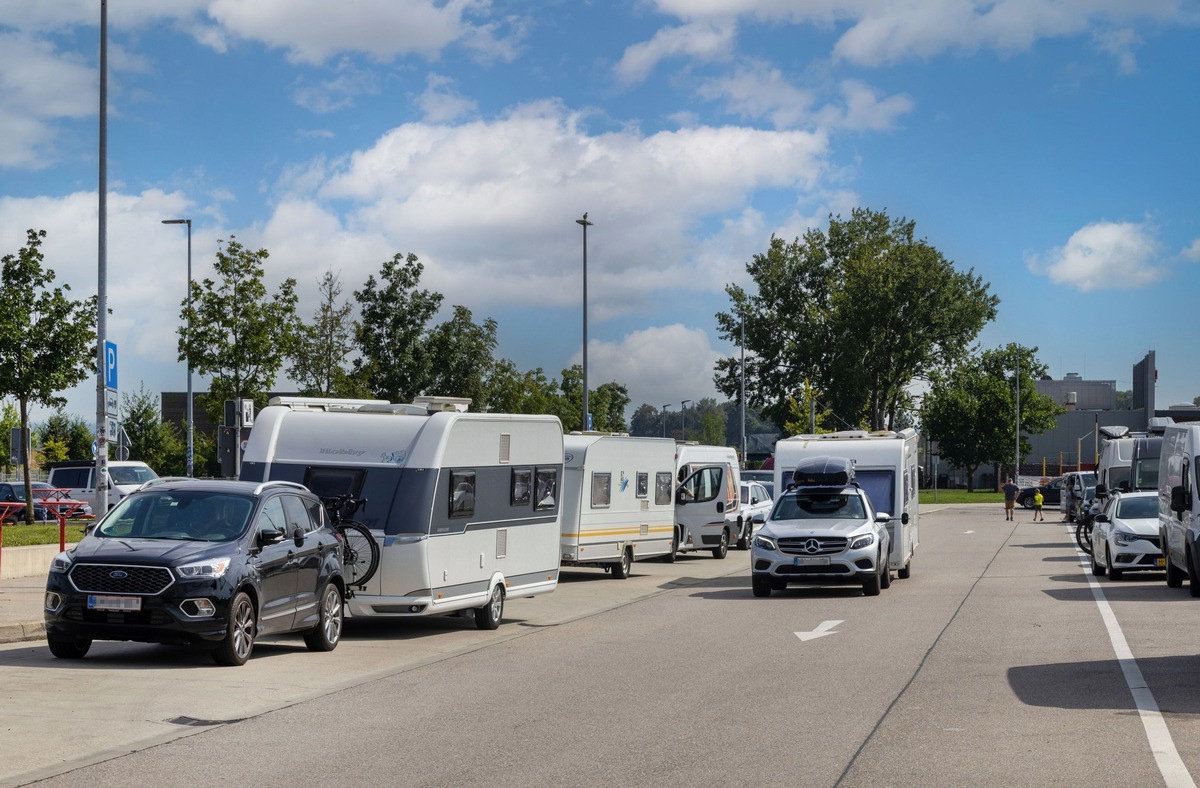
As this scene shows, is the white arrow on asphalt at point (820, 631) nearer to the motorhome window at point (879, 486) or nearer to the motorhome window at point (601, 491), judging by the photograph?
the motorhome window at point (879, 486)

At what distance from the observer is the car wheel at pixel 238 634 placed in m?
13.3

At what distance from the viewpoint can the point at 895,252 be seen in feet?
269

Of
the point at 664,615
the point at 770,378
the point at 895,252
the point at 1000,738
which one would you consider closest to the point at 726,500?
the point at 664,615

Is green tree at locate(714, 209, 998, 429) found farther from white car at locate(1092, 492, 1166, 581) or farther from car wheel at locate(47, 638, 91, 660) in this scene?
car wheel at locate(47, 638, 91, 660)

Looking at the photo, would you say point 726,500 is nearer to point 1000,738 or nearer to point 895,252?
point 1000,738

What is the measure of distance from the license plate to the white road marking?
28.2 feet

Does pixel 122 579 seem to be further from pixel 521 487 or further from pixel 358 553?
pixel 521 487

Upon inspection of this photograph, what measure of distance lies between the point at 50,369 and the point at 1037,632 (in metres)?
24.3

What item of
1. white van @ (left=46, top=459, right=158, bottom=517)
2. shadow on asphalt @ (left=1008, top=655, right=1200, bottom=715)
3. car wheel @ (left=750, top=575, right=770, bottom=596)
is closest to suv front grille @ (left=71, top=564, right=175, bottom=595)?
shadow on asphalt @ (left=1008, top=655, right=1200, bottom=715)

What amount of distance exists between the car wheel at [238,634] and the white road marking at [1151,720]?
310 inches

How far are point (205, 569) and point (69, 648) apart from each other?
6.01ft

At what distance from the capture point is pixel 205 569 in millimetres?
13281

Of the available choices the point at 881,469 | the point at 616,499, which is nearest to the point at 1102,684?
the point at 881,469

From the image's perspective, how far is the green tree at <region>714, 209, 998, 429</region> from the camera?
79875 mm
